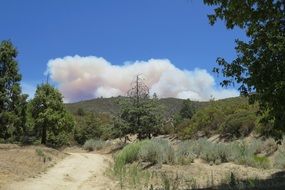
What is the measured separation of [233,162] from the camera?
67.1 feet

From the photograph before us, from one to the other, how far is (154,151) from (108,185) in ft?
17.2

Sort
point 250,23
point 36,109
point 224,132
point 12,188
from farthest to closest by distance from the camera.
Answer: point 36,109
point 224,132
point 12,188
point 250,23

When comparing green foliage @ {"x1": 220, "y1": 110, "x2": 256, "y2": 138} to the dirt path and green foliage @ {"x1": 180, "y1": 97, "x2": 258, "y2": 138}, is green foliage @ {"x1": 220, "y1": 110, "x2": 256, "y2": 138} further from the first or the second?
the dirt path

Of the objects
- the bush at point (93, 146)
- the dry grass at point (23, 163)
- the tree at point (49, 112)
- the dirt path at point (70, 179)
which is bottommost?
the dirt path at point (70, 179)

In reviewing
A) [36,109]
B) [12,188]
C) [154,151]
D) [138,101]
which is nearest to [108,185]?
[12,188]

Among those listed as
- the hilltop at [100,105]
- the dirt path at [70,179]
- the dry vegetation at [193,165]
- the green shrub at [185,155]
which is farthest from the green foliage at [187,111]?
the green shrub at [185,155]

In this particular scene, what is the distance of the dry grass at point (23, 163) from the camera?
1759cm

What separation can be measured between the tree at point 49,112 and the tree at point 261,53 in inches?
1050

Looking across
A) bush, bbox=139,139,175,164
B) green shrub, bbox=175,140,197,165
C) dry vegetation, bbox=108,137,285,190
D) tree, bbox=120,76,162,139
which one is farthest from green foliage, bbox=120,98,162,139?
bush, bbox=139,139,175,164

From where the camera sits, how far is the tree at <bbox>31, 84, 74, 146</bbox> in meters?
36.7

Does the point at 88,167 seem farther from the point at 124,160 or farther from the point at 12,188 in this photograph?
the point at 12,188

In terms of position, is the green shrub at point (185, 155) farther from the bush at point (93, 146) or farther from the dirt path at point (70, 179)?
the bush at point (93, 146)

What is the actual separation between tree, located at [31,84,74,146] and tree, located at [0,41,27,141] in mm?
4577

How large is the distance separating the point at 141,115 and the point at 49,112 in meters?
7.43
